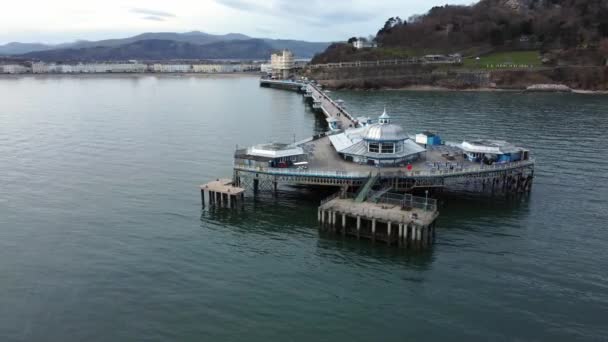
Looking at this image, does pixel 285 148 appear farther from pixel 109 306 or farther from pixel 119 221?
pixel 109 306

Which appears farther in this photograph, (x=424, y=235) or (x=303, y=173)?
(x=303, y=173)

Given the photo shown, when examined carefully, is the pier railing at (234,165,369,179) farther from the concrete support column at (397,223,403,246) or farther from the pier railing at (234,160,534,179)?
the concrete support column at (397,223,403,246)

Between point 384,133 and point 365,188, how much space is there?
10416 mm

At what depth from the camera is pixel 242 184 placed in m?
62.4

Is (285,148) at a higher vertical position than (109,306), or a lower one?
higher

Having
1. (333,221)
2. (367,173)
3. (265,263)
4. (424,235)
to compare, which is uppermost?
(367,173)

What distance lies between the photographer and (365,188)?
176 ft

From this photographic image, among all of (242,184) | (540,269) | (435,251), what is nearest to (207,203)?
(242,184)

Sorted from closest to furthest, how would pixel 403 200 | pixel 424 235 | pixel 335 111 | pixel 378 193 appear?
pixel 424 235 → pixel 403 200 → pixel 378 193 → pixel 335 111

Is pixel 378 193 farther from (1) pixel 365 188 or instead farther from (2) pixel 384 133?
(2) pixel 384 133

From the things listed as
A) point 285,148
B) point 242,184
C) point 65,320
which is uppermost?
point 285,148

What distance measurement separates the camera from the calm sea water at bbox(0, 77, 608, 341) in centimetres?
3462

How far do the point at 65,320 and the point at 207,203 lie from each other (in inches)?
1026

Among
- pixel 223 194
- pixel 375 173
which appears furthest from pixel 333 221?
pixel 223 194
